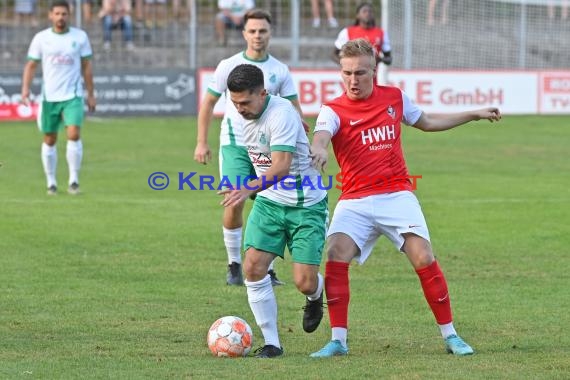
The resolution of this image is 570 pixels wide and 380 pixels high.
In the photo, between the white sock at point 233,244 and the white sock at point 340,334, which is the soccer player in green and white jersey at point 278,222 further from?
the white sock at point 233,244

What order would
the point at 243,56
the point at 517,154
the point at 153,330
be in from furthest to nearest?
1. the point at 517,154
2. the point at 243,56
3. the point at 153,330

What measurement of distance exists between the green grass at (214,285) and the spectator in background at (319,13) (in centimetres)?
925

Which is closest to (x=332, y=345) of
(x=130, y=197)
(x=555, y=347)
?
(x=555, y=347)

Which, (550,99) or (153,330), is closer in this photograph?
(153,330)

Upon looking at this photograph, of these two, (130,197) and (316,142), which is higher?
(316,142)

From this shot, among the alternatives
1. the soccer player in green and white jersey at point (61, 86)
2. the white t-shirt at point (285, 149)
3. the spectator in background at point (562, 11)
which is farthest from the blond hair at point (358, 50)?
the spectator in background at point (562, 11)

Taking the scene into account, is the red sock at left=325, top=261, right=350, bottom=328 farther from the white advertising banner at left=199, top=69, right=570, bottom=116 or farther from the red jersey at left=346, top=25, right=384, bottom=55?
the white advertising banner at left=199, top=69, right=570, bottom=116

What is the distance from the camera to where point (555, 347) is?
812 centimetres

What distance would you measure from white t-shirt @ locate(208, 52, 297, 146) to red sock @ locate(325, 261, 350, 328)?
2378mm

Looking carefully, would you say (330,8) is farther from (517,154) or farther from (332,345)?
(332,345)

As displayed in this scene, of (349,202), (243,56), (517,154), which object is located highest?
(243,56)

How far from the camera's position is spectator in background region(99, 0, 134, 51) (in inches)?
1102

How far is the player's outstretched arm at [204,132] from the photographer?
9844 mm

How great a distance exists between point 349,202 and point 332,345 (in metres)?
0.93
